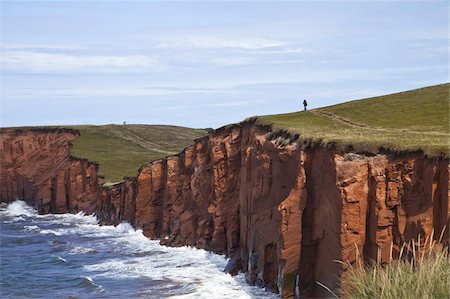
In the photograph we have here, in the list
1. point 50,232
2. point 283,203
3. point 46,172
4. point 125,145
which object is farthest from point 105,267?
point 125,145

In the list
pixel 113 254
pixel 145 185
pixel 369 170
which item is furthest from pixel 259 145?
pixel 145 185

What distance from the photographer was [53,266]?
1956 inches

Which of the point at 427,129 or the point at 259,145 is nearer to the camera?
the point at 427,129

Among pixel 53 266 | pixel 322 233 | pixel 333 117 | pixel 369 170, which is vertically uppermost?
pixel 333 117

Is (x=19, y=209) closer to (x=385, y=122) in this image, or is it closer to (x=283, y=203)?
(x=385, y=122)

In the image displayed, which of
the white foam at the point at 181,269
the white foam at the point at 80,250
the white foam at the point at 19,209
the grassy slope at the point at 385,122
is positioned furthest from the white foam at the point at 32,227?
the grassy slope at the point at 385,122

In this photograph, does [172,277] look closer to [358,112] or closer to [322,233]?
[322,233]

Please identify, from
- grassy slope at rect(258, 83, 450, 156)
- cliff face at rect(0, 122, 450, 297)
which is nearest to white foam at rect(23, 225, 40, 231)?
cliff face at rect(0, 122, 450, 297)

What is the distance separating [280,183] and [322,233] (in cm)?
697

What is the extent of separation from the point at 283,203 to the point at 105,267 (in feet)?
69.3

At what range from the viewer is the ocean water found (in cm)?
3847

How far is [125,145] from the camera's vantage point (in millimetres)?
103750

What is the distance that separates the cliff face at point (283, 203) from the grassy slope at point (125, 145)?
35.9 ft

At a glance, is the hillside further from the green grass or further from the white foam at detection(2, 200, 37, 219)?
the green grass
